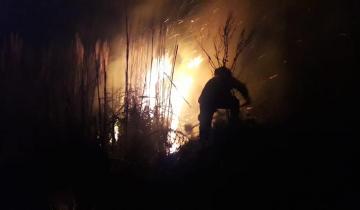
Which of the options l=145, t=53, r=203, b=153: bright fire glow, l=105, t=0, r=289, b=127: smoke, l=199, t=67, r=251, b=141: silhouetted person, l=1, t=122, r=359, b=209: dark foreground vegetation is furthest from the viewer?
l=105, t=0, r=289, b=127: smoke

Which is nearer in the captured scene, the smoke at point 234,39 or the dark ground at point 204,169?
the dark ground at point 204,169

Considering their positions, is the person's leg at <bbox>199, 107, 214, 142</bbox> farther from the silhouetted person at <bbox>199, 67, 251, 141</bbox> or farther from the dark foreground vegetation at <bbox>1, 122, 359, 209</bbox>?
the dark foreground vegetation at <bbox>1, 122, 359, 209</bbox>

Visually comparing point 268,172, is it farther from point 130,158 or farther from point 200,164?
point 130,158

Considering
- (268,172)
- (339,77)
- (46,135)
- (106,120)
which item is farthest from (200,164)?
(339,77)

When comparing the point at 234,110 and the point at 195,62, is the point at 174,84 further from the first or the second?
the point at 234,110

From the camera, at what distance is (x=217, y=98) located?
22.0ft

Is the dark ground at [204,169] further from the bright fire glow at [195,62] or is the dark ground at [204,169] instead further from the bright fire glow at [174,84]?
the bright fire glow at [195,62]

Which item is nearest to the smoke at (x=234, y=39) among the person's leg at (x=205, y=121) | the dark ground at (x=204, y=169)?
the dark ground at (x=204, y=169)

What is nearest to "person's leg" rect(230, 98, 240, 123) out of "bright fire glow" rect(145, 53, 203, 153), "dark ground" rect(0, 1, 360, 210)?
"dark ground" rect(0, 1, 360, 210)

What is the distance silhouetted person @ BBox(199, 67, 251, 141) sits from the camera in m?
6.68

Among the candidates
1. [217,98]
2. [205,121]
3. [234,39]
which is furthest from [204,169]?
[234,39]

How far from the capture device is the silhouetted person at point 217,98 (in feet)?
21.9

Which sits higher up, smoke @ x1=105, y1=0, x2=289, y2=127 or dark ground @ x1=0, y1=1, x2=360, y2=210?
smoke @ x1=105, y1=0, x2=289, y2=127

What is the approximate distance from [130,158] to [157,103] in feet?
3.04
